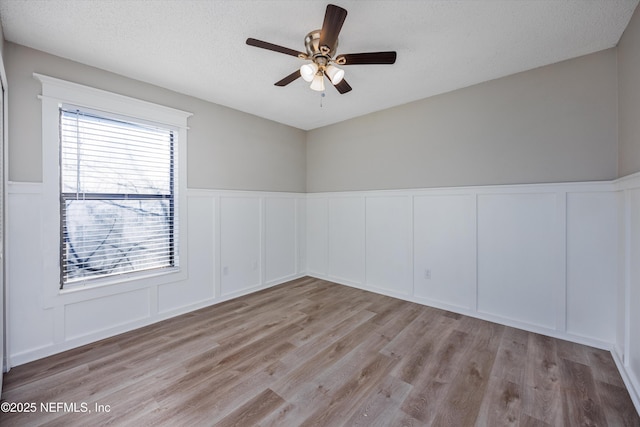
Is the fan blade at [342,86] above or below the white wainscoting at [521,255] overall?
above

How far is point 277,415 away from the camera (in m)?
1.57

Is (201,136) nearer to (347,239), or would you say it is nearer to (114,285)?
(114,285)

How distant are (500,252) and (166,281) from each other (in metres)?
3.57

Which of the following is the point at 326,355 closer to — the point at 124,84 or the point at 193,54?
the point at 193,54

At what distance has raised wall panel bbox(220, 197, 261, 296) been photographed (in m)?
3.45

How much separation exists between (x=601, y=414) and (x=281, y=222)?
3624mm

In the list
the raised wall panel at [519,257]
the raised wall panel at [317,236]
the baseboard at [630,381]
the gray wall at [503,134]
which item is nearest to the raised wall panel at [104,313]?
the raised wall panel at [317,236]

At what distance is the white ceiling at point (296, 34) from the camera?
1.76 meters

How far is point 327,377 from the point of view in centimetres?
192

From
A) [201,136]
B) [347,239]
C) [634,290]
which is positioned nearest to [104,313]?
[201,136]

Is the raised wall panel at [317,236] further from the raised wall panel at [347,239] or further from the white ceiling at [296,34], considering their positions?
the white ceiling at [296,34]

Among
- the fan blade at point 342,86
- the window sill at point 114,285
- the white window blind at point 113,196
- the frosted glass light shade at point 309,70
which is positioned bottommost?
the window sill at point 114,285

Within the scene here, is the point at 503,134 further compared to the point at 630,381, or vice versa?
the point at 503,134

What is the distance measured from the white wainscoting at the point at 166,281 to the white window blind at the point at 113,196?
6.5 inches
